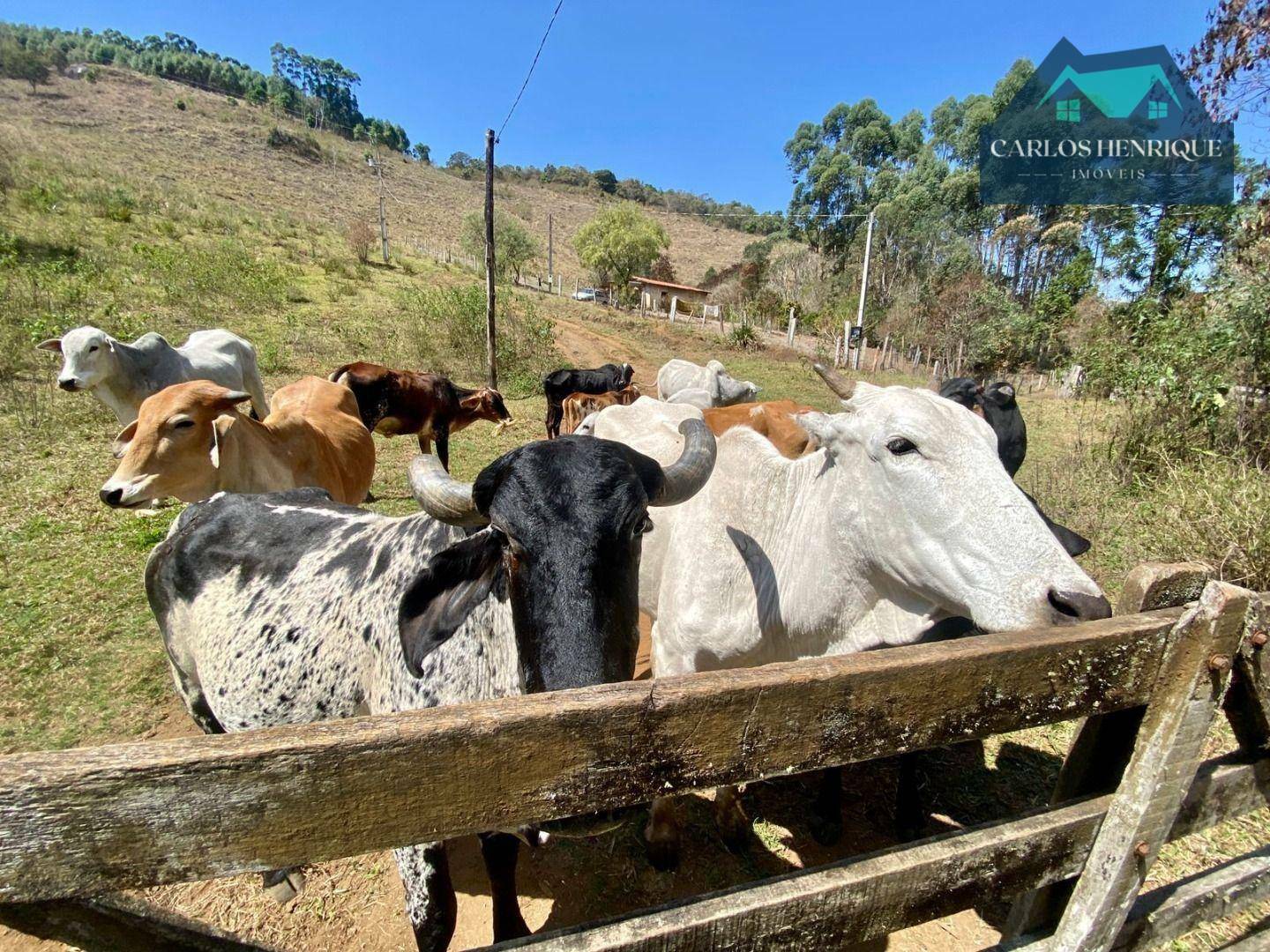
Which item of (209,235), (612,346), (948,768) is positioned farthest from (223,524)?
(209,235)

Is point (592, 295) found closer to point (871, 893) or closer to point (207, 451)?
point (207, 451)

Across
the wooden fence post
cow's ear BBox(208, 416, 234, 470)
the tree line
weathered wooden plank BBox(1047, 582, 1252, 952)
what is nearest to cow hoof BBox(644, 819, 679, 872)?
weathered wooden plank BBox(1047, 582, 1252, 952)

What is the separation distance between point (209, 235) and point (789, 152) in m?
48.6

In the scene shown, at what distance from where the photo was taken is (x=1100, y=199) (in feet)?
77.4

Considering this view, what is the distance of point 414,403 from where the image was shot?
9.52 metres

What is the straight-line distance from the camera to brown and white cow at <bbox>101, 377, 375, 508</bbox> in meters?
4.14

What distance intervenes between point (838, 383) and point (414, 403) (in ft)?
26.9

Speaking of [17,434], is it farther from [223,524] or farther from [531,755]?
[531,755]

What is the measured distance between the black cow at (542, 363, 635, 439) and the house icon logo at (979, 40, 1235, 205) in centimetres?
871

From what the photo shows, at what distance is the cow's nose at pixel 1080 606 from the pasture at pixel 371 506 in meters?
2.03

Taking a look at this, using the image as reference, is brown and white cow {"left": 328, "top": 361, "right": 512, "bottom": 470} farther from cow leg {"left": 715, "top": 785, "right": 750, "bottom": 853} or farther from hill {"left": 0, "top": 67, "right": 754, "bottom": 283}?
hill {"left": 0, "top": 67, "right": 754, "bottom": 283}

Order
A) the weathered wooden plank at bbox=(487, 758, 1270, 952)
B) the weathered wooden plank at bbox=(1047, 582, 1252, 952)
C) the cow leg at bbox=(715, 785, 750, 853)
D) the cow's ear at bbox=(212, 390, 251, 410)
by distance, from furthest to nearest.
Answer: the cow's ear at bbox=(212, 390, 251, 410), the cow leg at bbox=(715, 785, 750, 853), the weathered wooden plank at bbox=(1047, 582, 1252, 952), the weathered wooden plank at bbox=(487, 758, 1270, 952)

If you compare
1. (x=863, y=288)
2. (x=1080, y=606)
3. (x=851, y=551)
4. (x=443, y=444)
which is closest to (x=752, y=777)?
(x=1080, y=606)

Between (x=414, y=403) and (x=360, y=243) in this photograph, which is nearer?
(x=414, y=403)
